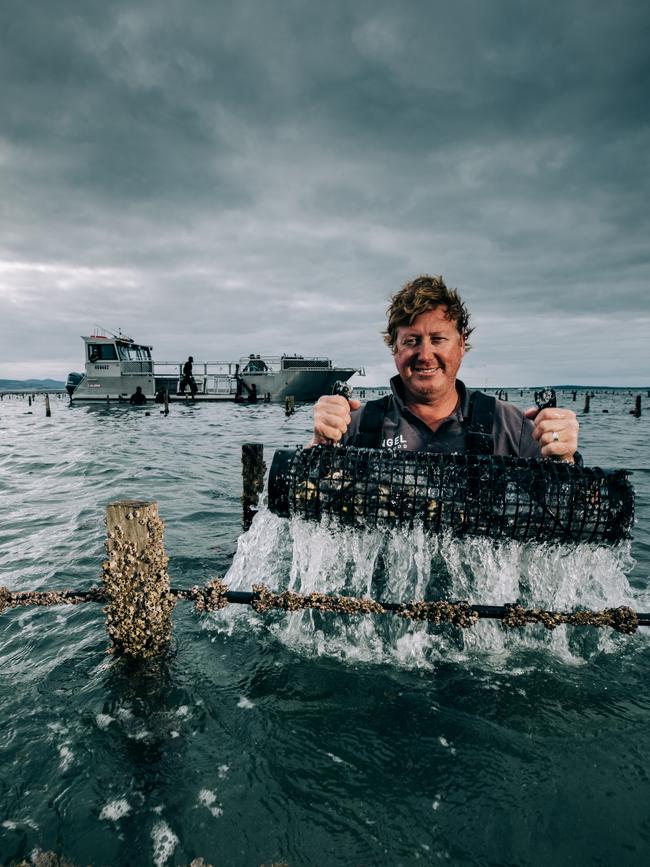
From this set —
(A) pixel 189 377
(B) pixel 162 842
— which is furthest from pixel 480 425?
(A) pixel 189 377

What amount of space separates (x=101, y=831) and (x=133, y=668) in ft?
4.12

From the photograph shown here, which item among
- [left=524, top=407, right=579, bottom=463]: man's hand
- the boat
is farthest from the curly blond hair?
the boat

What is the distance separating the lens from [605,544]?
314 centimetres

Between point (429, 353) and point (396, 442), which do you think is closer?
point (429, 353)

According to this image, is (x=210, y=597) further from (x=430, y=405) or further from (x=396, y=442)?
(x=430, y=405)

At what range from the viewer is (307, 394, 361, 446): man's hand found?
11.6 ft

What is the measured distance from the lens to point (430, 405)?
4.18 metres

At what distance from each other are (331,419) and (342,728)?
217cm

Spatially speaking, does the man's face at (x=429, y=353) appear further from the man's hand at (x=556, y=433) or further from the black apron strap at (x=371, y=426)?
the man's hand at (x=556, y=433)

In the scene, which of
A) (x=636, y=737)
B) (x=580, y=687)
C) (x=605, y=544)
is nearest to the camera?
(x=636, y=737)

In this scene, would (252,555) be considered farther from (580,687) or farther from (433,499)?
(580,687)

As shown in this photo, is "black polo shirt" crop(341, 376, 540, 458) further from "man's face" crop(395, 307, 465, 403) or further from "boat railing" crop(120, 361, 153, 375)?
"boat railing" crop(120, 361, 153, 375)

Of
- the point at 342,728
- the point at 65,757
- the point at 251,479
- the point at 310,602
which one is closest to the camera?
the point at 65,757

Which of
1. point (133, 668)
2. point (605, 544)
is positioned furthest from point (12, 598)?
point (605, 544)
